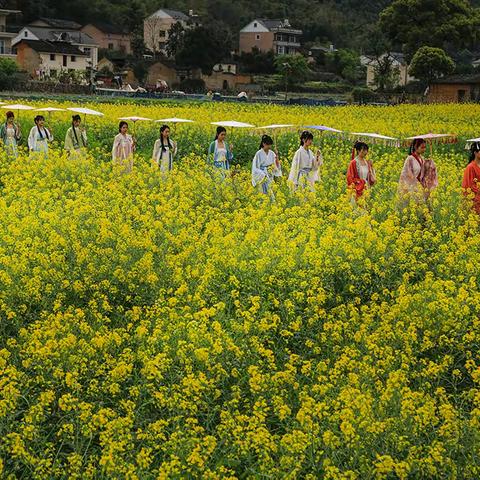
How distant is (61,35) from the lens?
76.5 metres

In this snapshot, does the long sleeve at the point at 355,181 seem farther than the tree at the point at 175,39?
No

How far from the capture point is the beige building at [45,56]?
6962 cm

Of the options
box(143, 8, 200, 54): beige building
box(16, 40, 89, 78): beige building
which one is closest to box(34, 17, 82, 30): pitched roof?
box(16, 40, 89, 78): beige building

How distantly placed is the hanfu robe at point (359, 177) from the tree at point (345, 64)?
222 feet

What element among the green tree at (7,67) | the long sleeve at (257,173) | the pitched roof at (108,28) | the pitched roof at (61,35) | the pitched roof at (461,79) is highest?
the pitched roof at (108,28)

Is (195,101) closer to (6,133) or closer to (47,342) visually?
(6,133)

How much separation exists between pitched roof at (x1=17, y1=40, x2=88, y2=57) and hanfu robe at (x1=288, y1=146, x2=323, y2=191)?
58.0m

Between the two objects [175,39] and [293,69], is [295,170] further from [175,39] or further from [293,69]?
[175,39]

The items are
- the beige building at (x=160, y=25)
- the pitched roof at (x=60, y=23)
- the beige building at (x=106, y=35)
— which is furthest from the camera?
the beige building at (x=160, y=25)

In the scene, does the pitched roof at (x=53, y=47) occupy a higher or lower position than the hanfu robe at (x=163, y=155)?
higher

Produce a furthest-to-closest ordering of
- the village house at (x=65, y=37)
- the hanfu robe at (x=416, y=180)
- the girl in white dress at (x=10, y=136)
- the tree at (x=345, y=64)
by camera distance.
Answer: the tree at (x=345, y=64)
the village house at (x=65, y=37)
the girl in white dress at (x=10, y=136)
the hanfu robe at (x=416, y=180)

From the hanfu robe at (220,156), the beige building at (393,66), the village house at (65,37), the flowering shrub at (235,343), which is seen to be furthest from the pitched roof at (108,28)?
the flowering shrub at (235,343)

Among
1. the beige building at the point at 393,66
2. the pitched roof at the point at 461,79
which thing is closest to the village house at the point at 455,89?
the pitched roof at the point at 461,79

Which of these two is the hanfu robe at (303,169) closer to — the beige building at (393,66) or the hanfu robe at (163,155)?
the hanfu robe at (163,155)
